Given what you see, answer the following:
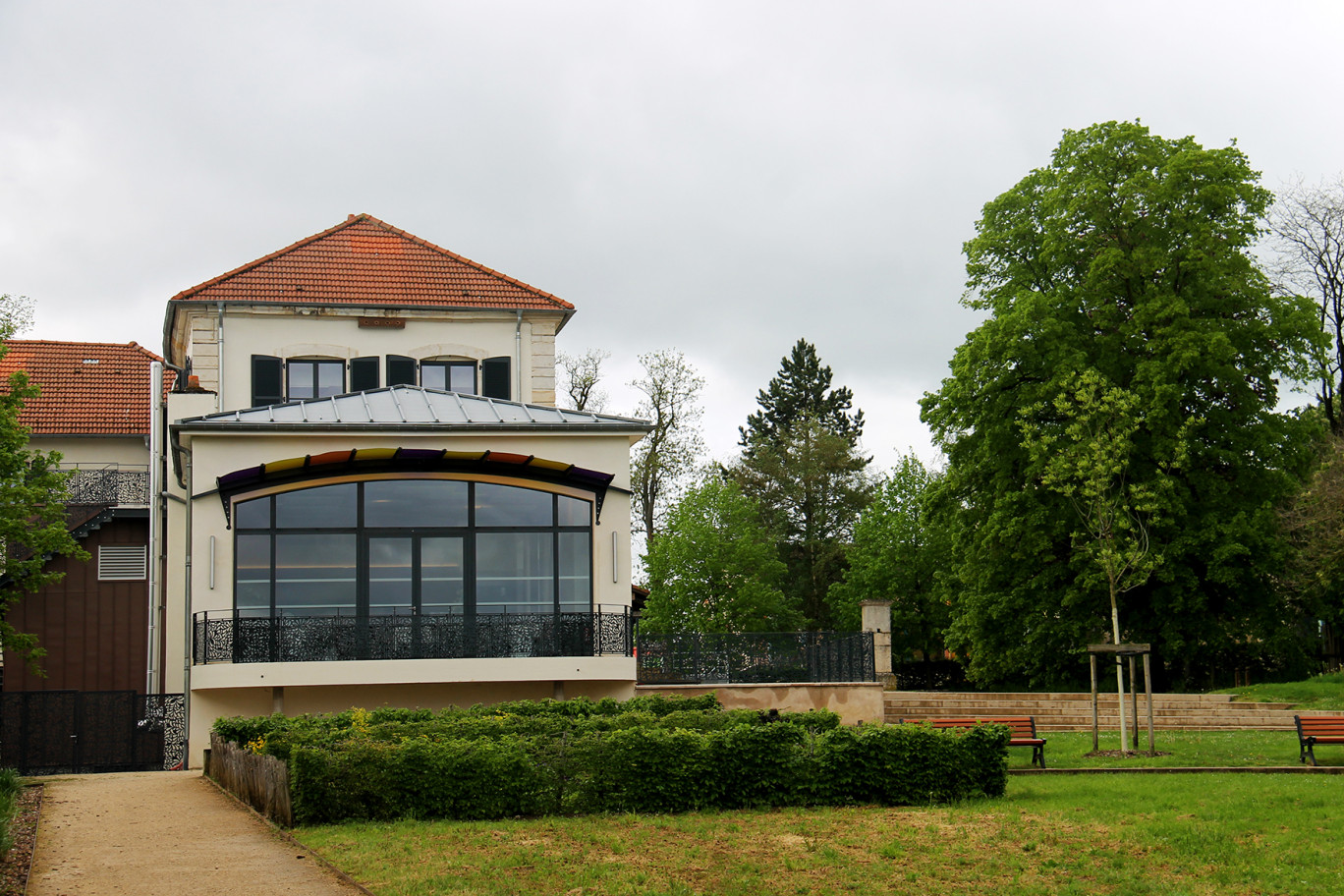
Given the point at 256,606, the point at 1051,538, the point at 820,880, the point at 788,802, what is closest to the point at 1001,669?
the point at 1051,538

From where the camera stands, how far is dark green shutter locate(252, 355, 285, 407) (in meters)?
31.8

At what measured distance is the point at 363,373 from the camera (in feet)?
106

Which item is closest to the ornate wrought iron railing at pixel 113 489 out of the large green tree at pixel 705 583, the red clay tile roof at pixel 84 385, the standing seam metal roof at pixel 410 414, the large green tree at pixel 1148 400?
the red clay tile roof at pixel 84 385

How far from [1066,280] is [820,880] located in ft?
102

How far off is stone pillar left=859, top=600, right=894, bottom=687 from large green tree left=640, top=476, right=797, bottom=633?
1361 cm

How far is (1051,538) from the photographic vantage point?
36.9 m

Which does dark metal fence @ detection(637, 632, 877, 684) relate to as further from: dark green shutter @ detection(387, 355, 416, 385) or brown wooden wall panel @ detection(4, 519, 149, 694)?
brown wooden wall panel @ detection(4, 519, 149, 694)

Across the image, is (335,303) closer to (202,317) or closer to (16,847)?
(202,317)

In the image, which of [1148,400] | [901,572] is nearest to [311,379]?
[1148,400]

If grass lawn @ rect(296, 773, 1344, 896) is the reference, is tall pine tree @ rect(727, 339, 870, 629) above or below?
above

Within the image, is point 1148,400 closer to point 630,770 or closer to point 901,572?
point 901,572

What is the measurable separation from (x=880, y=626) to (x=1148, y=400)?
985 centimetres

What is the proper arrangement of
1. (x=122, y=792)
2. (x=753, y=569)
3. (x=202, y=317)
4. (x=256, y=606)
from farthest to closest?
(x=753, y=569)
(x=202, y=317)
(x=256, y=606)
(x=122, y=792)

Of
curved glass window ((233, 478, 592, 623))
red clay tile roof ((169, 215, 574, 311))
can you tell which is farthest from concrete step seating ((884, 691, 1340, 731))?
red clay tile roof ((169, 215, 574, 311))
